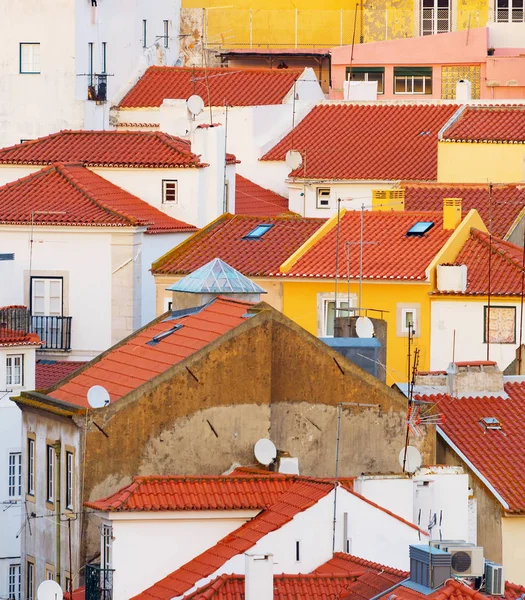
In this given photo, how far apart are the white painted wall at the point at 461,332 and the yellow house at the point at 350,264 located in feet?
0.64

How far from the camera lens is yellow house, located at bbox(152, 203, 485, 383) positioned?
56406mm

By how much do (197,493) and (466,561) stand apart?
5.26 m

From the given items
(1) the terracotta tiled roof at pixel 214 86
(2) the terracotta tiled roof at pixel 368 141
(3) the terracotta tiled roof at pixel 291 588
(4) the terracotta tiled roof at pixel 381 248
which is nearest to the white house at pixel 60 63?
(1) the terracotta tiled roof at pixel 214 86

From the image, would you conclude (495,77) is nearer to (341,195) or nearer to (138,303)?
(341,195)

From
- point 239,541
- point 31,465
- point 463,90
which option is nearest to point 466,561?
point 239,541

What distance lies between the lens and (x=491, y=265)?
56.7 meters

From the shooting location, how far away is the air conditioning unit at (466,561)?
3256 centimetres

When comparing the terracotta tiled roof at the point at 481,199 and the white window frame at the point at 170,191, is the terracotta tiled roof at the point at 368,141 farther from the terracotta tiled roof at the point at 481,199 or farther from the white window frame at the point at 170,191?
the white window frame at the point at 170,191

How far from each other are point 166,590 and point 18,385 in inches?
587

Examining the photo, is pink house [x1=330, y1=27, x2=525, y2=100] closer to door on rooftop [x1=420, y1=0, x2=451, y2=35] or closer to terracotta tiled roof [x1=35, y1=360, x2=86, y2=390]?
door on rooftop [x1=420, y1=0, x2=451, y2=35]

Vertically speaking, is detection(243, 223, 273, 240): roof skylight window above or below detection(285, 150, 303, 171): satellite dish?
below

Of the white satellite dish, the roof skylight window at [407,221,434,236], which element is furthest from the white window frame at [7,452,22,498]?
the white satellite dish

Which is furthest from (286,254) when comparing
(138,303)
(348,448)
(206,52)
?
(206,52)

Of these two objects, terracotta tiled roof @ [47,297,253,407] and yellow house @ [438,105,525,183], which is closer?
terracotta tiled roof @ [47,297,253,407]
